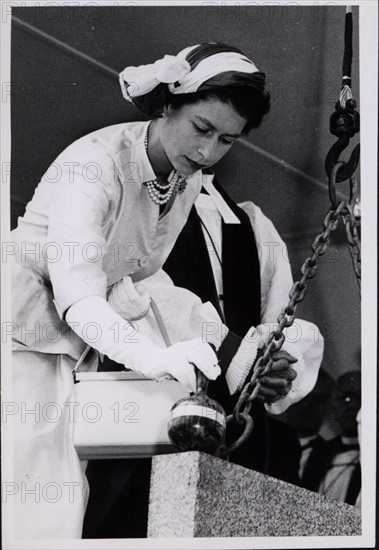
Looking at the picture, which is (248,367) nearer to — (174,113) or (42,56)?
(174,113)

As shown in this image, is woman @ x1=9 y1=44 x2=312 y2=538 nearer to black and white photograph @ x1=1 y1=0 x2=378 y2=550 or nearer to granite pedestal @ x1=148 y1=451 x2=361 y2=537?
black and white photograph @ x1=1 y1=0 x2=378 y2=550

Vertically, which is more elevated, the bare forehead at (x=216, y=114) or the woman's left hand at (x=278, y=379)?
the bare forehead at (x=216, y=114)

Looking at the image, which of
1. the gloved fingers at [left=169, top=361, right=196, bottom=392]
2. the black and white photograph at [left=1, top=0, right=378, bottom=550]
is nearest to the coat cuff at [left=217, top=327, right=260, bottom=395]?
the black and white photograph at [left=1, top=0, right=378, bottom=550]

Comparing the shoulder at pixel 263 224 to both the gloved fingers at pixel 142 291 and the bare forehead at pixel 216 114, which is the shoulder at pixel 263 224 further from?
the gloved fingers at pixel 142 291

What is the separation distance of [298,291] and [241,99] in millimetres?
555

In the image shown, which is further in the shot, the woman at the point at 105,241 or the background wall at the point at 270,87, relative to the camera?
the background wall at the point at 270,87

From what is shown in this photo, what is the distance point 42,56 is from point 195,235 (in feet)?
2.14

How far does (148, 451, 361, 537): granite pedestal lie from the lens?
299 centimetres

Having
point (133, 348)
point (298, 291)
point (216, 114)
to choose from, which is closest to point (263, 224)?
point (298, 291)

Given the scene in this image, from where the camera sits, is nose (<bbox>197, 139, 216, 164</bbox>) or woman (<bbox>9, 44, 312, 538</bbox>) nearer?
woman (<bbox>9, 44, 312, 538</bbox>)

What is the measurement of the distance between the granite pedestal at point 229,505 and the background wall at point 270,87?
39 centimetres

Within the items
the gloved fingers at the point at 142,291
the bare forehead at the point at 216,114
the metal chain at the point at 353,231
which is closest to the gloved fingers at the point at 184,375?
the gloved fingers at the point at 142,291

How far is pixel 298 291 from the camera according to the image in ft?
11.2

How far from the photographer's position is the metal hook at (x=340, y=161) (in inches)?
135
